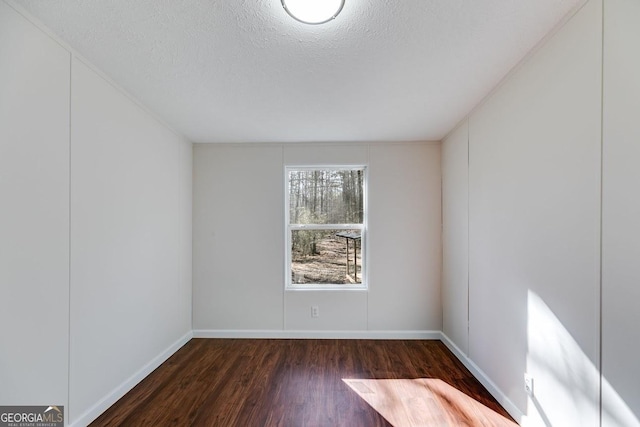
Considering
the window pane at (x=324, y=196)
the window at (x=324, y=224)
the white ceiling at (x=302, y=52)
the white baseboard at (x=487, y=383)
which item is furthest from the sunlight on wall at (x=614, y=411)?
the window pane at (x=324, y=196)

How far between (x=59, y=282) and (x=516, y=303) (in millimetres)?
2798

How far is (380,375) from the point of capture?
95.8 inches

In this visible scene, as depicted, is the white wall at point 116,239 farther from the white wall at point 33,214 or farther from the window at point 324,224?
the window at point 324,224

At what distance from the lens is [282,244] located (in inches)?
129

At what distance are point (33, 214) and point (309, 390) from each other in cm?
213

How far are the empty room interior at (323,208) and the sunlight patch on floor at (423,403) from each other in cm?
2

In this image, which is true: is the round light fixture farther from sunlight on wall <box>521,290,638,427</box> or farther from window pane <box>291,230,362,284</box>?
window pane <box>291,230,362,284</box>

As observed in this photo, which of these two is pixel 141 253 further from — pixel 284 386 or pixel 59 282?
pixel 284 386

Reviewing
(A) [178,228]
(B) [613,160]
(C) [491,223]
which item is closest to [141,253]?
(A) [178,228]

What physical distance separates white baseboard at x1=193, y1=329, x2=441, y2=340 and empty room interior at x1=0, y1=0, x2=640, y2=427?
0.07 feet

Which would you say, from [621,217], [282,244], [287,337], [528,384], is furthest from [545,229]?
[287,337]

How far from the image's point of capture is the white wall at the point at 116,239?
5.65 ft

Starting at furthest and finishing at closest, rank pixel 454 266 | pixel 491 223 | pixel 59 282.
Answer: pixel 454 266
pixel 491 223
pixel 59 282

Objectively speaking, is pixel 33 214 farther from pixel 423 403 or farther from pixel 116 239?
pixel 423 403
